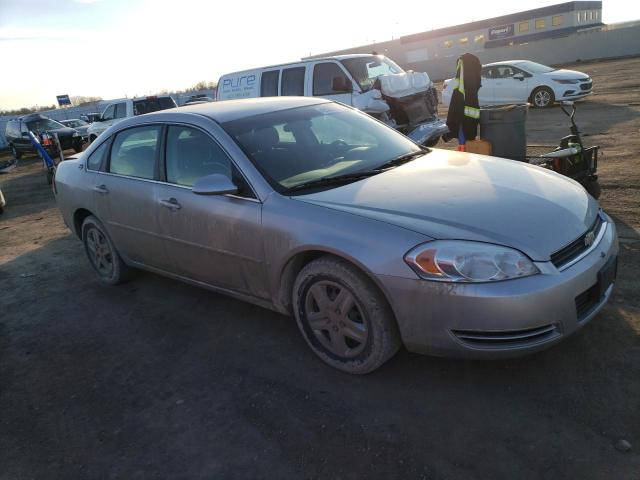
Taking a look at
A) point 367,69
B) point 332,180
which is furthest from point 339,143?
point 367,69

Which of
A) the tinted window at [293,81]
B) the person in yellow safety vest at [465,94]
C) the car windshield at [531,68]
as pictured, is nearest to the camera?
the person in yellow safety vest at [465,94]

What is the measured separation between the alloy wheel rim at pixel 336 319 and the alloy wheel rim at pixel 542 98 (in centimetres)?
1512

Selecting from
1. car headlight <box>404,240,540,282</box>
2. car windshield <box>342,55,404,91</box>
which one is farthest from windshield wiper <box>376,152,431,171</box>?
car windshield <box>342,55,404,91</box>

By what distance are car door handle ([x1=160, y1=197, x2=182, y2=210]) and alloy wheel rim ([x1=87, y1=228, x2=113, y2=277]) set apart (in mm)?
1340

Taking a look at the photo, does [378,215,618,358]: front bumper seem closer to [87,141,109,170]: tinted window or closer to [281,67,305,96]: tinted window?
[87,141,109,170]: tinted window

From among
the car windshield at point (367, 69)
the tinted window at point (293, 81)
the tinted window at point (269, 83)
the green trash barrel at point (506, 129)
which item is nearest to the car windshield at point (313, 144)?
the green trash barrel at point (506, 129)

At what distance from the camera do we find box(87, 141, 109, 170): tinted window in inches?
194

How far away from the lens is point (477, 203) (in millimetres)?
3041

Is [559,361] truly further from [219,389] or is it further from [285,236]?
[219,389]

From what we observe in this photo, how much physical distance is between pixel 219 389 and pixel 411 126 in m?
7.34

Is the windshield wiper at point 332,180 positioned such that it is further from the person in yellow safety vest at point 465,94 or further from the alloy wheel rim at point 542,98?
the alloy wheel rim at point 542,98

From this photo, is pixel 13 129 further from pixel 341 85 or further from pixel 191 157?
pixel 191 157

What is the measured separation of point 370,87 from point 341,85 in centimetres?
55

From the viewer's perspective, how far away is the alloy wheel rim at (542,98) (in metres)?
15.9
